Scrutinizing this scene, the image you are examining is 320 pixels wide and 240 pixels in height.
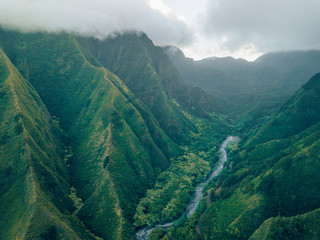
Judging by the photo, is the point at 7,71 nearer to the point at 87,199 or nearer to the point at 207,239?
the point at 87,199

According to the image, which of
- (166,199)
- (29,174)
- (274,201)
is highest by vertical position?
(29,174)

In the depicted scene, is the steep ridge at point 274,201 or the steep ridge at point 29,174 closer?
the steep ridge at point 274,201

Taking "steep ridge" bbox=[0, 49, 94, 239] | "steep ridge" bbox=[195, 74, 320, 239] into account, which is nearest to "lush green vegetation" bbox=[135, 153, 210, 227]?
"steep ridge" bbox=[195, 74, 320, 239]

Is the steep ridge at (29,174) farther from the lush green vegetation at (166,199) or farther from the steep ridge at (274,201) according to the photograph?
the steep ridge at (274,201)

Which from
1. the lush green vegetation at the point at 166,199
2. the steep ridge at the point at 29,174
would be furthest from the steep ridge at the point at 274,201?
the steep ridge at the point at 29,174

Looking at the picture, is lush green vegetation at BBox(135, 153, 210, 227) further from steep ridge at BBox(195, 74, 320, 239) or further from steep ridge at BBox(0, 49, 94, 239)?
steep ridge at BBox(0, 49, 94, 239)

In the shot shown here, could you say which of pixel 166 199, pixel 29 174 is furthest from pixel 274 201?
pixel 29 174

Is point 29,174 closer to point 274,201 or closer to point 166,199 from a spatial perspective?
point 166,199

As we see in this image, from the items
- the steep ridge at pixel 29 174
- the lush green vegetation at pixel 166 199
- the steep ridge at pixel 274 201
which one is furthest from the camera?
the lush green vegetation at pixel 166 199

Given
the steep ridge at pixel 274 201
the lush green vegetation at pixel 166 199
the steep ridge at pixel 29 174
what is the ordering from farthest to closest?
the lush green vegetation at pixel 166 199, the steep ridge at pixel 29 174, the steep ridge at pixel 274 201
